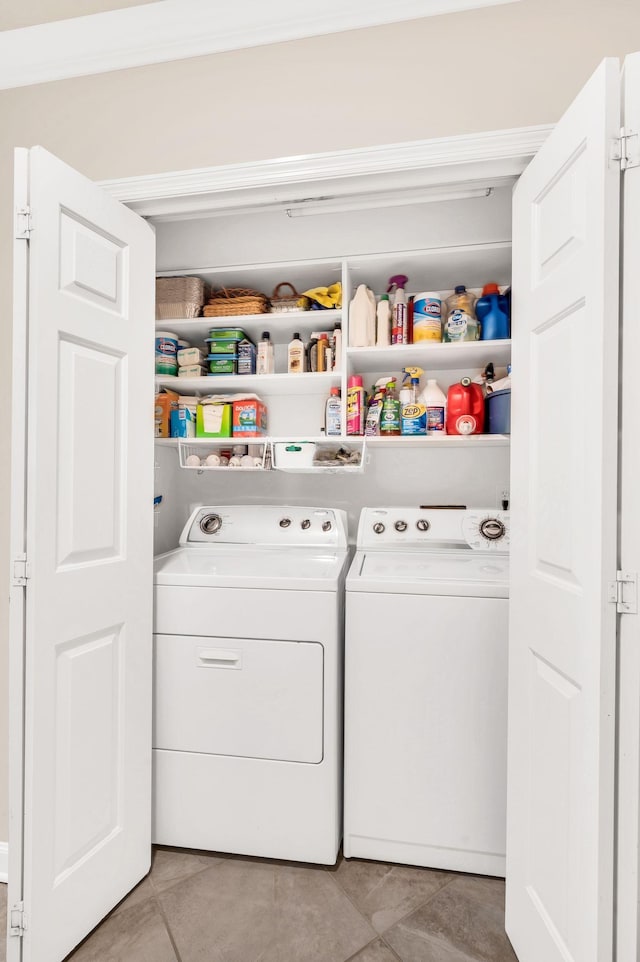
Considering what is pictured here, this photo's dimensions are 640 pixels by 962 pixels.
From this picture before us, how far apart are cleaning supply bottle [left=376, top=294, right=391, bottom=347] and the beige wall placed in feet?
2.55

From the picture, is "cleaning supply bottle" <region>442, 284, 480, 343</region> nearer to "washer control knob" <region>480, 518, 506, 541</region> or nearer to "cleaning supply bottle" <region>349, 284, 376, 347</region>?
"cleaning supply bottle" <region>349, 284, 376, 347</region>

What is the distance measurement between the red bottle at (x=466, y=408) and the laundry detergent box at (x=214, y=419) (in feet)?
3.19

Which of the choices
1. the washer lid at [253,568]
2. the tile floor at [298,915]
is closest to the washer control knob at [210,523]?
the washer lid at [253,568]

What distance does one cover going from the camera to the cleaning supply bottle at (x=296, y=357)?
2.33 m

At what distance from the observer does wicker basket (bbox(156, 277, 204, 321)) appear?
90.2 inches

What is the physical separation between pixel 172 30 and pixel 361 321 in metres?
1.09

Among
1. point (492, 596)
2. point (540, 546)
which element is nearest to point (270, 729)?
point (492, 596)

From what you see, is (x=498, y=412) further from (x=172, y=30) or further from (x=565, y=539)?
(x=172, y=30)

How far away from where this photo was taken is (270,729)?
5.72ft

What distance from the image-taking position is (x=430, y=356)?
220 cm

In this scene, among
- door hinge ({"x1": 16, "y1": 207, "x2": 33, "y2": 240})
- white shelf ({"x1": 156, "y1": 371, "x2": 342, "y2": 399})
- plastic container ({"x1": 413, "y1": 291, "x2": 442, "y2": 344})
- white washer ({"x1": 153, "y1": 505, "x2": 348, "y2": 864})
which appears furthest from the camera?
white shelf ({"x1": 156, "y1": 371, "x2": 342, "y2": 399})

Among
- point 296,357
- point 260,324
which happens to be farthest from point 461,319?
point 260,324

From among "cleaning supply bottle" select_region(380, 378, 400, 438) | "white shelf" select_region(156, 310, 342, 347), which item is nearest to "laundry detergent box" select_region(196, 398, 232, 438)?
"white shelf" select_region(156, 310, 342, 347)

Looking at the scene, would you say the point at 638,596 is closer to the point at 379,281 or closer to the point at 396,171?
the point at 396,171
